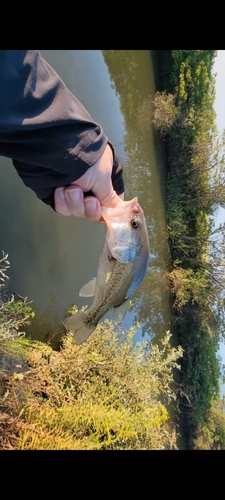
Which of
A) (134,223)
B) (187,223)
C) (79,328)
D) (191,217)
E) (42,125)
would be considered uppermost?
(191,217)

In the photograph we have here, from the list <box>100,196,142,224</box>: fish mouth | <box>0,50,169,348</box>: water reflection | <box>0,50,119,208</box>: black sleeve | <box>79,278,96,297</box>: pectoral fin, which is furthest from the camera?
<box>0,50,169,348</box>: water reflection

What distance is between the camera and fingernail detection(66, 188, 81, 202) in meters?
→ 1.12

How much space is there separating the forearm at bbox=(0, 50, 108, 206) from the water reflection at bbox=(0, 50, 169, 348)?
3052 millimetres

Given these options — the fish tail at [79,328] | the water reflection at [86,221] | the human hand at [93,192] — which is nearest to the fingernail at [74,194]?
the human hand at [93,192]

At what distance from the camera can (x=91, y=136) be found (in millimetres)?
1011

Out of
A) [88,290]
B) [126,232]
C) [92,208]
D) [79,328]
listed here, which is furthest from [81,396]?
[92,208]

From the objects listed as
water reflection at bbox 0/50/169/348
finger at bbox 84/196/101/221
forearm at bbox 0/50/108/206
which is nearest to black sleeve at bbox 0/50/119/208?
forearm at bbox 0/50/108/206

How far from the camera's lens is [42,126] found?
892 millimetres

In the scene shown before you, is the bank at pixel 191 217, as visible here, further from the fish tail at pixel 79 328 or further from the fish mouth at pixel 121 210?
the fish mouth at pixel 121 210

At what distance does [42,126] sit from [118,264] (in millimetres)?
702

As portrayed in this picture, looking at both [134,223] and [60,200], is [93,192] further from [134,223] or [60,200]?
[134,223]

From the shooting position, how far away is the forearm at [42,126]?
841 mm

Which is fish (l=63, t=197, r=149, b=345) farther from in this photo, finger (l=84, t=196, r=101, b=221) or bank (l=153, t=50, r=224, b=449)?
bank (l=153, t=50, r=224, b=449)
